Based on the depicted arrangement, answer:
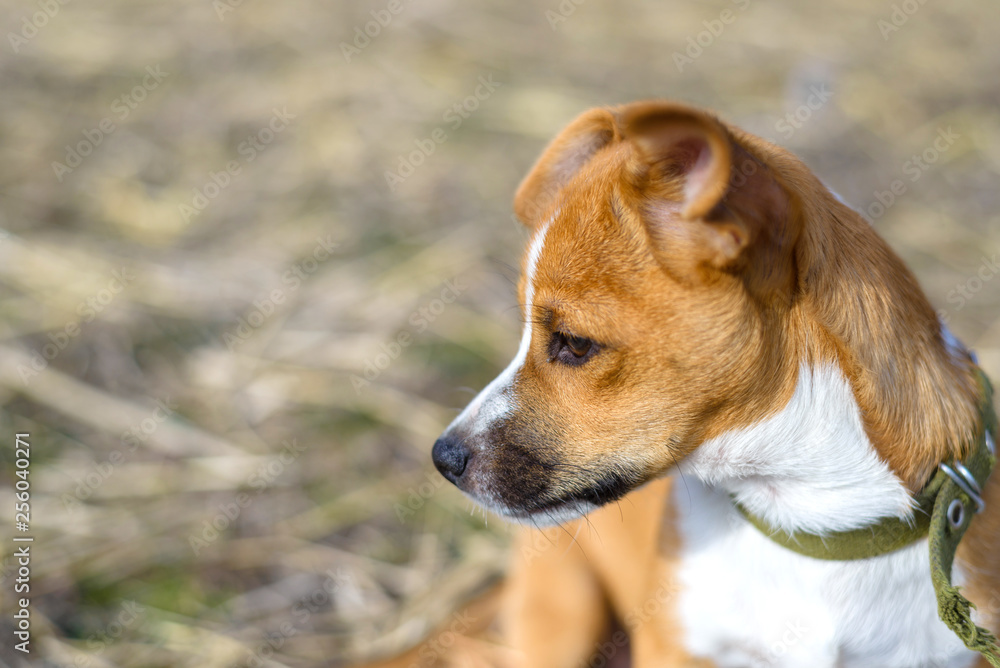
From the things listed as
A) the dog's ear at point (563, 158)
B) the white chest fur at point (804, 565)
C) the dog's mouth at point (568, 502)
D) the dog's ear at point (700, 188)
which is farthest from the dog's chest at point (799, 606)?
the dog's ear at point (563, 158)

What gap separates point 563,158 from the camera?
2248mm

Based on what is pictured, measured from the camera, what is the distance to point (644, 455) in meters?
1.81

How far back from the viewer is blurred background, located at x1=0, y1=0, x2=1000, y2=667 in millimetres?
3146

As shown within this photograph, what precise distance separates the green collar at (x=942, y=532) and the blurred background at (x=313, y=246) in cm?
130

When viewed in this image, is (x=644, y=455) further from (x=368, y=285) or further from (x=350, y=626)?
(x=368, y=285)

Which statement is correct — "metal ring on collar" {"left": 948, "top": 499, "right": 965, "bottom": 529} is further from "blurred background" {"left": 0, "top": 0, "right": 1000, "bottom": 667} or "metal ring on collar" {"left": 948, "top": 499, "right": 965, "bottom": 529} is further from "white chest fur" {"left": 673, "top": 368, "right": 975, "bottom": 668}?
"blurred background" {"left": 0, "top": 0, "right": 1000, "bottom": 667}

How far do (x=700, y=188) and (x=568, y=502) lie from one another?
33.7 inches

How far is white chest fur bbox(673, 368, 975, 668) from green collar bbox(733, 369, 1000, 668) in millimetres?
31

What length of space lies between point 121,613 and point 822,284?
2.71 meters

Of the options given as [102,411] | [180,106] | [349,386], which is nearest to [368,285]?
[349,386]

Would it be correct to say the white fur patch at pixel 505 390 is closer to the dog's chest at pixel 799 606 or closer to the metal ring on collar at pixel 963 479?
the dog's chest at pixel 799 606

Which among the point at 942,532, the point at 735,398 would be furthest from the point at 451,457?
the point at 942,532

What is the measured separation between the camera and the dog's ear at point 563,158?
7.01 ft

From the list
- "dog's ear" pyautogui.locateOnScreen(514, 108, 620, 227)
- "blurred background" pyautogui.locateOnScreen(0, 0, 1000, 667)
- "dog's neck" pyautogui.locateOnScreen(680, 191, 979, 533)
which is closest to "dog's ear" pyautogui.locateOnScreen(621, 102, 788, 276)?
"dog's neck" pyautogui.locateOnScreen(680, 191, 979, 533)
